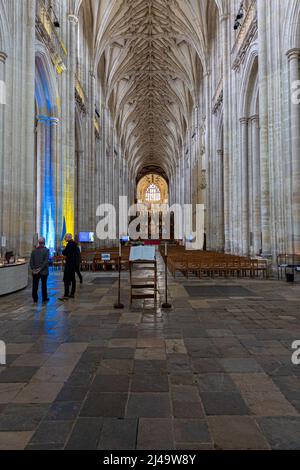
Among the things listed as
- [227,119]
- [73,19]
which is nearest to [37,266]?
[227,119]

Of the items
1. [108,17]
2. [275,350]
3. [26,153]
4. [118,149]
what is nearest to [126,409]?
[275,350]

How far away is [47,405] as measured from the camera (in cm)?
283

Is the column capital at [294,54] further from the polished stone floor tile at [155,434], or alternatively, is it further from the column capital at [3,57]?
the polished stone floor tile at [155,434]

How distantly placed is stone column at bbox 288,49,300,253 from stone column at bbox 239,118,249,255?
19.9 feet

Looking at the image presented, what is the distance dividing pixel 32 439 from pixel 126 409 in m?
0.73

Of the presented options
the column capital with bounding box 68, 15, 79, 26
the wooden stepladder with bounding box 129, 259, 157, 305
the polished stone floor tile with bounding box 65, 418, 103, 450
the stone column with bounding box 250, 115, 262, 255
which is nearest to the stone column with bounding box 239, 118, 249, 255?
the stone column with bounding box 250, 115, 262, 255

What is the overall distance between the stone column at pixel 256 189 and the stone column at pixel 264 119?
3287mm

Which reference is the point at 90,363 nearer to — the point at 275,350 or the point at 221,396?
the point at 221,396

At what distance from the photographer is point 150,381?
333 centimetres

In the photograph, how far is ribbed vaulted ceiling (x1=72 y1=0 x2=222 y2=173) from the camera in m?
27.1

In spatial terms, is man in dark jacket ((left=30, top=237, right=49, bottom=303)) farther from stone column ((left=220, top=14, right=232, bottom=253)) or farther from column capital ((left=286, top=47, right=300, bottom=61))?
stone column ((left=220, top=14, right=232, bottom=253))

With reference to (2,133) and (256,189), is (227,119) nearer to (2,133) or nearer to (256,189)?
(256,189)

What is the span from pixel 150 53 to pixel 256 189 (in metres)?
24.6

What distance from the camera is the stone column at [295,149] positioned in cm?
1217
